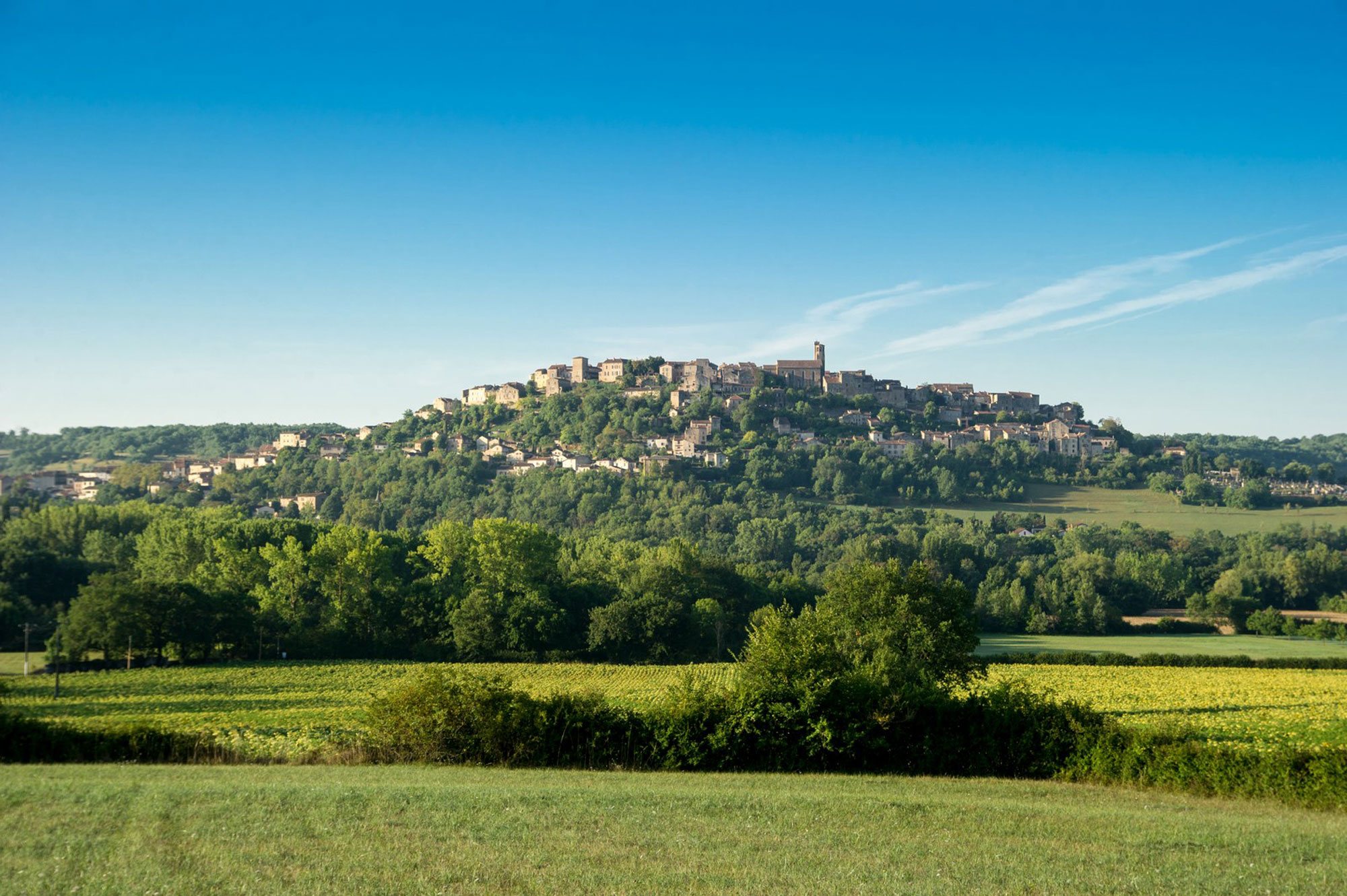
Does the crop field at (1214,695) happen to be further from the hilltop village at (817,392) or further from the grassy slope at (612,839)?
the hilltop village at (817,392)

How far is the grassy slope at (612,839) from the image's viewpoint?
8.39 meters

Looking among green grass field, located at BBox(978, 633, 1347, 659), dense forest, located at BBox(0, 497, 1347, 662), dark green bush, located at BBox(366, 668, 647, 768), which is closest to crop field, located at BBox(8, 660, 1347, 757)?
dark green bush, located at BBox(366, 668, 647, 768)

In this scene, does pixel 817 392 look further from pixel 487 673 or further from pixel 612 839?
pixel 612 839

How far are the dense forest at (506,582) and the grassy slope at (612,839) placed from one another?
16397mm

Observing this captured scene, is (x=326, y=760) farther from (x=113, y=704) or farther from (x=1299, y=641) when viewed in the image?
(x=1299, y=641)

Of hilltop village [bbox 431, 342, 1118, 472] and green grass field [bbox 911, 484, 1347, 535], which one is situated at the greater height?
hilltop village [bbox 431, 342, 1118, 472]

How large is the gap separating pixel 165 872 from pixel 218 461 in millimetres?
138838

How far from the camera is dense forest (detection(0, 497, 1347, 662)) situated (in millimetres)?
39906

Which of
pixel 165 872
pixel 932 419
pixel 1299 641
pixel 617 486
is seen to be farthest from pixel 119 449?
pixel 165 872

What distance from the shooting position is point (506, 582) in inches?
1922

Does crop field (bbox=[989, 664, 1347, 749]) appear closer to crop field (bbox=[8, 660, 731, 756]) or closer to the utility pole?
crop field (bbox=[8, 660, 731, 756])

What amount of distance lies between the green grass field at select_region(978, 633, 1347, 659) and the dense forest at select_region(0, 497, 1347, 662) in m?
3.14

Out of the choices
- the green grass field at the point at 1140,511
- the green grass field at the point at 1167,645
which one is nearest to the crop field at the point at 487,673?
the green grass field at the point at 1167,645

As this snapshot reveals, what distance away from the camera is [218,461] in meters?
134
